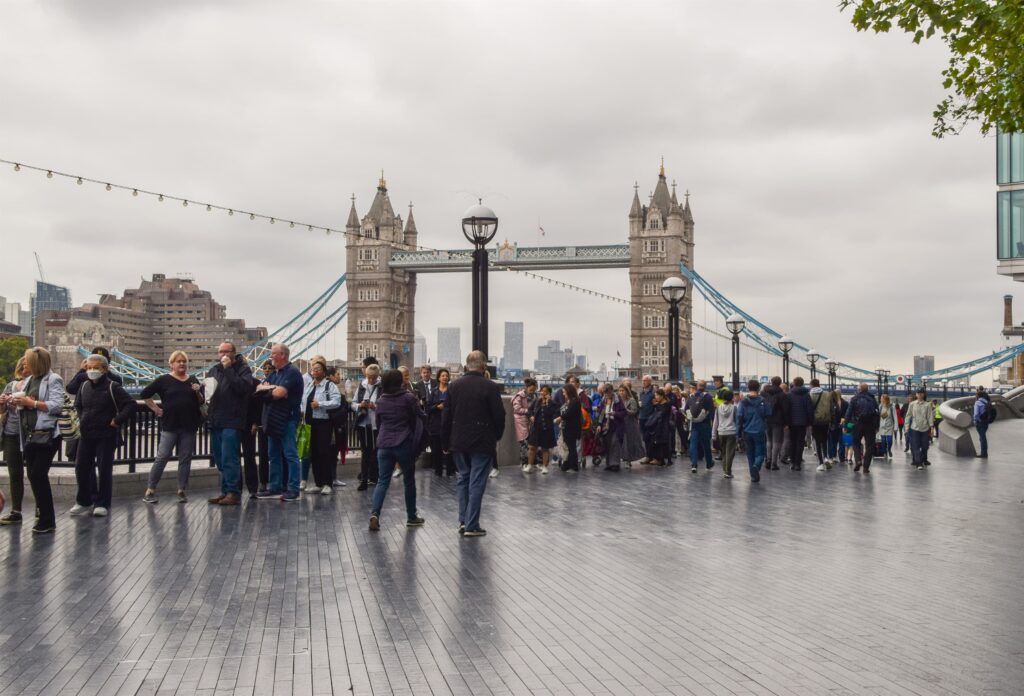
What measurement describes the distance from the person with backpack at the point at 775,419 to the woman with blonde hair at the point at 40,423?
38.5ft

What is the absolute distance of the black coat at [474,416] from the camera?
9352mm

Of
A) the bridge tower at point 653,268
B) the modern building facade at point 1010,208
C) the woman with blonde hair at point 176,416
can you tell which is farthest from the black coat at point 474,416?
the bridge tower at point 653,268

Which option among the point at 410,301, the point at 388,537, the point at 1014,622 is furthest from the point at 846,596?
the point at 410,301

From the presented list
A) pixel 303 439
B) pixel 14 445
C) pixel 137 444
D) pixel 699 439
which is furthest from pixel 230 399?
pixel 699 439

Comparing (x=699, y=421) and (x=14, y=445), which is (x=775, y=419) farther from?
(x=14, y=445)

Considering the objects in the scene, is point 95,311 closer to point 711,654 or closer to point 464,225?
point 464,225

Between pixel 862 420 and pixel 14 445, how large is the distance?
44.8 ft

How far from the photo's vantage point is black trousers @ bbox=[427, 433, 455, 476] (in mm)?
A: 15281

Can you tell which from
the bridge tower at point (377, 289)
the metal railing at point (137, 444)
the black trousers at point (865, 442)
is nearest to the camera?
the metal railing at point (137, 444)

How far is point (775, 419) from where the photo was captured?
57.8 ft

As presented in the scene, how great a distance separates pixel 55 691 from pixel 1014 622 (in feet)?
17.0

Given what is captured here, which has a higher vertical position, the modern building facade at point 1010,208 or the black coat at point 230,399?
the modern building facade at point 1010,208

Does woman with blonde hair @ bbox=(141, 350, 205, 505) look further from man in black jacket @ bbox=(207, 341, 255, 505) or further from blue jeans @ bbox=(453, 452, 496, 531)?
blue jeans @ bbox=(453, 452, 496, 531)

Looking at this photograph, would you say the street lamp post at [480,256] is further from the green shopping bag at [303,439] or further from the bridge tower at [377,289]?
the bridge tower at [377,289]
